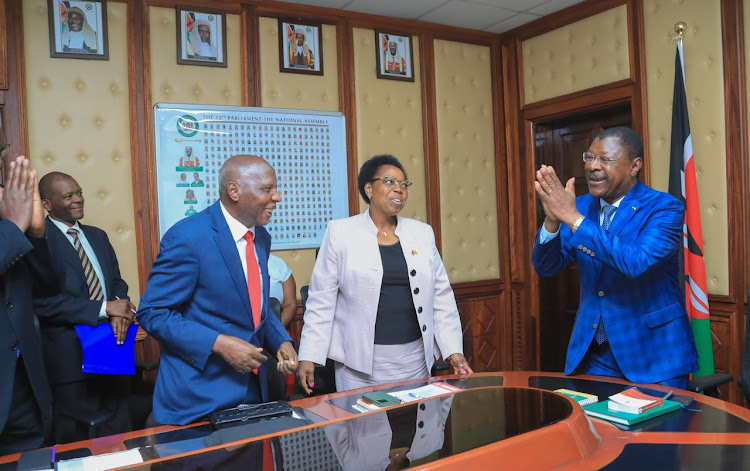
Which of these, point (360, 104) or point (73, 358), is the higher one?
point (360, 104)

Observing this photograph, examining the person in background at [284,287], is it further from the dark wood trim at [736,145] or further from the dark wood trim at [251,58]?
the dark wood trim at [736,145]

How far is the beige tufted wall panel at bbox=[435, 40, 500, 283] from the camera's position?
4.71 m

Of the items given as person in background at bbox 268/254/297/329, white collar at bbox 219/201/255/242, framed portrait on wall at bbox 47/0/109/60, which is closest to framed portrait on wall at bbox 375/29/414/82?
person in background at bbox 268/254/297/329

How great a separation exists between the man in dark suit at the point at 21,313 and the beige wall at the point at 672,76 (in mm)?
3439

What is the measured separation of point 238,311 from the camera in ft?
6.37

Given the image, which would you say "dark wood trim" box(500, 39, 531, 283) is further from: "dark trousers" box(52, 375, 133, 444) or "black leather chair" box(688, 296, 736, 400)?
"dark trousers" box(52, 375, 133, 444)

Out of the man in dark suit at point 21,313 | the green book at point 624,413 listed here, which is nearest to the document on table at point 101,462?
the man in dark suit at point 21,313

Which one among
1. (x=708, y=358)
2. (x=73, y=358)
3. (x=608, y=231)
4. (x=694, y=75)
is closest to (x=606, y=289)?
(x=608, y=231)

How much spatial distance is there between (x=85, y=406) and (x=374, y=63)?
2.95 meters

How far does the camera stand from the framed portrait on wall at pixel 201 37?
150 inches

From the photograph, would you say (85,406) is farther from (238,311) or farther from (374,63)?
(374,63)

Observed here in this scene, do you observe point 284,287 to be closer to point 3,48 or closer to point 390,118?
point 390,118

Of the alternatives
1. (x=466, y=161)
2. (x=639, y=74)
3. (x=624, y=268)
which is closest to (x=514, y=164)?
(x=466, y=161)

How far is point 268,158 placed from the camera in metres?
4.06
